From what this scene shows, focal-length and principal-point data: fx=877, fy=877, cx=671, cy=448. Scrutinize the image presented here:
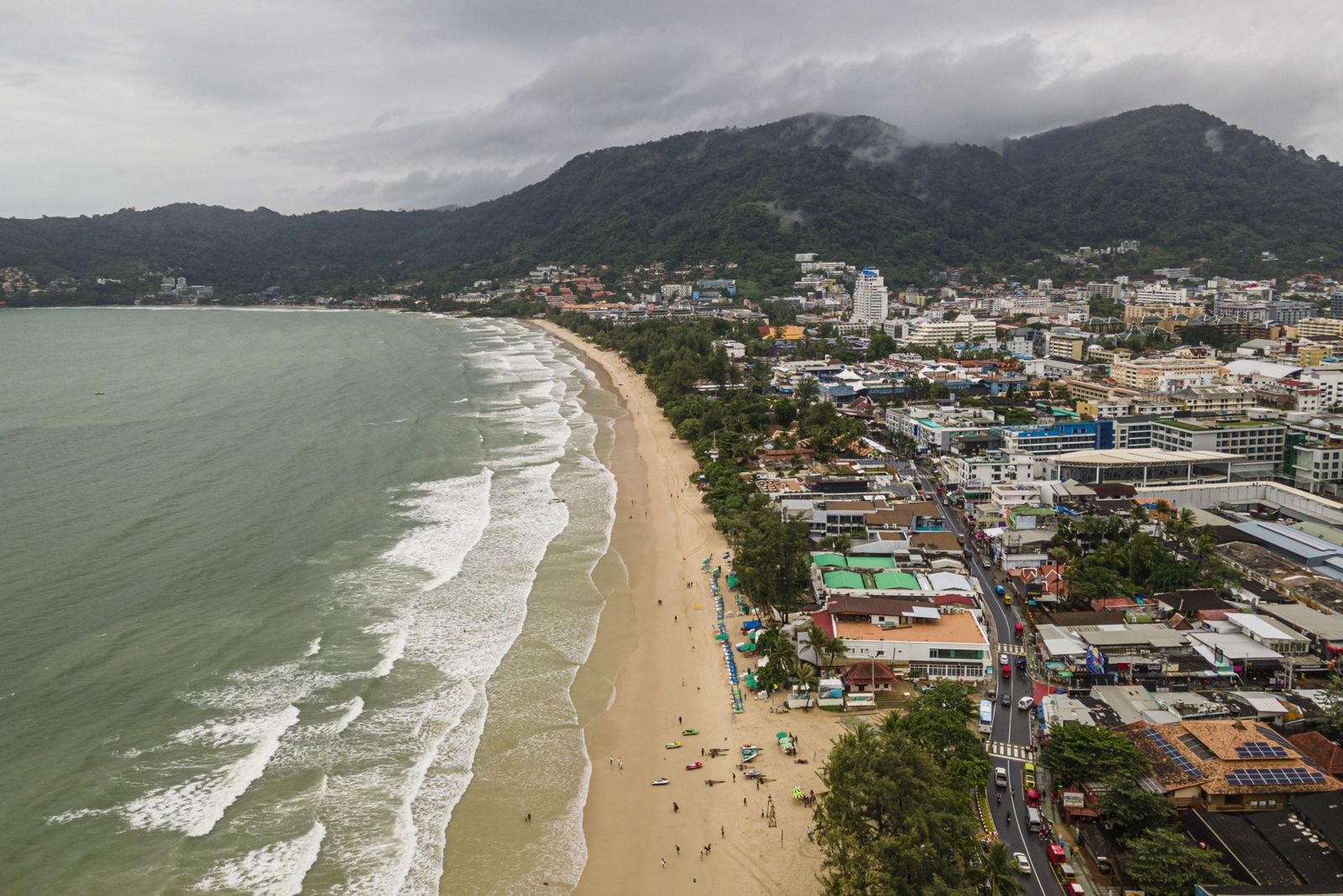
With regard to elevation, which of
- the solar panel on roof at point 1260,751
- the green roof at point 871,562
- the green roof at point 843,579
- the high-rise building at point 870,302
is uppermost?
the high-rise building at point 870,302

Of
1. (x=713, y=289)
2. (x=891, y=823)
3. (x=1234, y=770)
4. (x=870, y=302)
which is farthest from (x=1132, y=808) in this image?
(x=713, y=289)

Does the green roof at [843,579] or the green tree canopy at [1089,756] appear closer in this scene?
the green tree canopy at [1089,756]

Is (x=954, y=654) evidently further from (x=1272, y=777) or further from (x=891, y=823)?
(x=891, y=823)

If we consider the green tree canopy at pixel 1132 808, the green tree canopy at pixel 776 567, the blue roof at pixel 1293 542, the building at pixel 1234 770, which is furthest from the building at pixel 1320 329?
the green tree canopy at pixel 1132 808

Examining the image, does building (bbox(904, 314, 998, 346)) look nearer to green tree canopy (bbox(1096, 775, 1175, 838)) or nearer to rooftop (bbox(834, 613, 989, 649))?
rooftop (bbox(834, 613, 989, 649))

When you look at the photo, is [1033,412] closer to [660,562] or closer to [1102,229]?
[660,562]

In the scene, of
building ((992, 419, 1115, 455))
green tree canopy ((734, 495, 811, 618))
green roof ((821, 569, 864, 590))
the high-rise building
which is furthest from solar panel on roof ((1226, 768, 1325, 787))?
the high-rise building

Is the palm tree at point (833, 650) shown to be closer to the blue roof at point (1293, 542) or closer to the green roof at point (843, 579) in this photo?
the green roof at point (843, 579)
